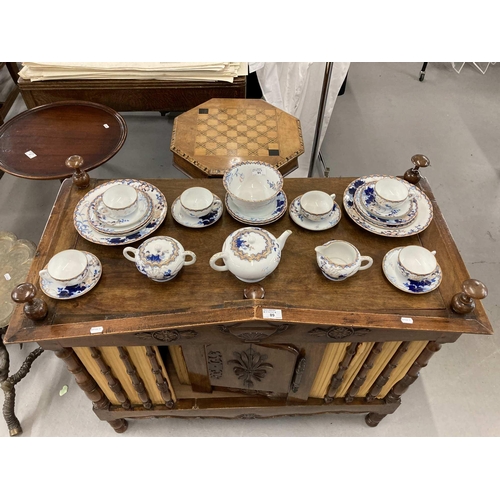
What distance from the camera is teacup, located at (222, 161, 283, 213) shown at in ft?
4.17

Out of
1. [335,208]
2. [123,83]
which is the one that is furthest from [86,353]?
[123,83]

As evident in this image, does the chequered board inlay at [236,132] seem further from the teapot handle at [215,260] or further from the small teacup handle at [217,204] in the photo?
the teapot handle at [215,260]

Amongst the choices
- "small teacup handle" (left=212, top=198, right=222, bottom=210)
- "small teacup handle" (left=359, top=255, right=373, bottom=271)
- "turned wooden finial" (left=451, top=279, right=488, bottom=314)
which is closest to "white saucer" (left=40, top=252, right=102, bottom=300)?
"small teacup handle" (left=212, top=198, right=222, bottom=210)

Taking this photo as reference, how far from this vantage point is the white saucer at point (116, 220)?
1182 millimetres

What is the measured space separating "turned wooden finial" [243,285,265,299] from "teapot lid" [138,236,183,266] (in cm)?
21

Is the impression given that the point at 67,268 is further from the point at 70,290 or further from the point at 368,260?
the point at 368,260

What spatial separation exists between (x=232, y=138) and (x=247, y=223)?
30.2 inches

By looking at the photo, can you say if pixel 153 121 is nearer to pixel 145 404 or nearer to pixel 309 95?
pixel 309 95

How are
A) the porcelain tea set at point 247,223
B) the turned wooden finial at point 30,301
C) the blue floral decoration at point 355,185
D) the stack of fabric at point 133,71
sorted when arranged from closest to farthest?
the turned wooden finial at point 30,301 → the porcelain tea set at point 247,223 → the blue floral decoration at point 355,185 → the stack of fabric at point 133,71

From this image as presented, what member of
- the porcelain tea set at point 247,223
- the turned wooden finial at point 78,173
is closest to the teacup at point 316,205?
the porcelain tea set at point 247,223

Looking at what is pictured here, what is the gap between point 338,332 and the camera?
106 cm

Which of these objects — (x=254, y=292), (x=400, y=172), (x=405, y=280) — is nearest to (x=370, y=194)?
(x=405, y=280)

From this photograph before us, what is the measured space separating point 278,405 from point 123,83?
1.76 meters

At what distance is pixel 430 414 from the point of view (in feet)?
5.67
